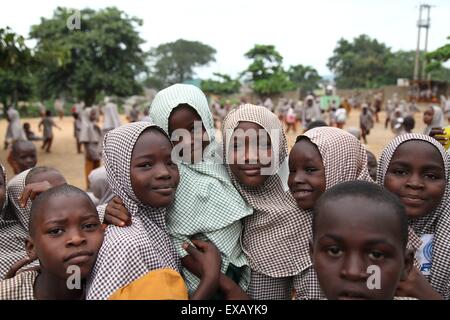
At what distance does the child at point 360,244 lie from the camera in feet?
4.46

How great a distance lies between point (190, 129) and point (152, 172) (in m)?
0.49

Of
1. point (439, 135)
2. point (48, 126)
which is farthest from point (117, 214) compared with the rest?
point (48, 126)

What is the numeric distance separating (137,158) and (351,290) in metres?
1.06

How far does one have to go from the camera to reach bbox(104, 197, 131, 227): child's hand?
72.4 inches

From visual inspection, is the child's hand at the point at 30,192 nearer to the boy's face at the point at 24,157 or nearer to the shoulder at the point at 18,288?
the shoulder at the point at 18,288

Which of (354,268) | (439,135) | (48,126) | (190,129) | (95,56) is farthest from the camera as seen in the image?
(95,56)

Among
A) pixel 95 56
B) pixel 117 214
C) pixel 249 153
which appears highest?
pixel 95 56

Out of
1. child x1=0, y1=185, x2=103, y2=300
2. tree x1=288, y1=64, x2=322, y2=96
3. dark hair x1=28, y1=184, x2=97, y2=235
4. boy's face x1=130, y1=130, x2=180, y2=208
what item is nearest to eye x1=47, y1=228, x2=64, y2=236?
child x1=0, y1=185, x2=103, y2=300

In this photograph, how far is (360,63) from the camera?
1868 inches

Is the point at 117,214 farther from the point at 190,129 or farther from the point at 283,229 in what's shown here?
the point at 283,229

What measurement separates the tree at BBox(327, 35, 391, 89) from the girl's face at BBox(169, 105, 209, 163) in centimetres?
4489

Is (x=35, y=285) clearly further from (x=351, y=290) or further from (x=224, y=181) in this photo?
(x=351, y=290)

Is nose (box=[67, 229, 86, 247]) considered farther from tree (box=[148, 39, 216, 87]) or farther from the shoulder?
tree (box=[148, 39, 216, 87])

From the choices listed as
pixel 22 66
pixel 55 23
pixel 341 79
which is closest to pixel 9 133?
pixel 22 66
